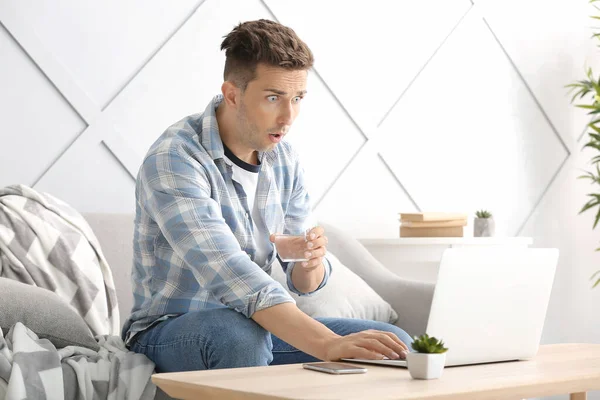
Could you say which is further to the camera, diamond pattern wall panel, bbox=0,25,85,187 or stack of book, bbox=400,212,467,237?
stack of book, bbox=400,212,467,237

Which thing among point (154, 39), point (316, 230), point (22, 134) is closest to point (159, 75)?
point (154, 39)

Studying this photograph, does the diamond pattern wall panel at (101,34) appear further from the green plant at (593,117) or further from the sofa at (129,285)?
the green plant at (593,117)

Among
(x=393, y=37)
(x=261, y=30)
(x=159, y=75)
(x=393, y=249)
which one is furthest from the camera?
(x=393, y=37)

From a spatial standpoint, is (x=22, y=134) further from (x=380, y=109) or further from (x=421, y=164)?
(x=421, y=164)

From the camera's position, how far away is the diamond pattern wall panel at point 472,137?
3672 millimetres

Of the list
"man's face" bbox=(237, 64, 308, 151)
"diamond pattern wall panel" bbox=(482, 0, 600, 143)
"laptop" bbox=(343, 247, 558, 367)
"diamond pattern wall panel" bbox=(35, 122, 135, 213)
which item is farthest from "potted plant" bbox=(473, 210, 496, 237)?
"laptop" bbox=(343, 247, 558, 367)

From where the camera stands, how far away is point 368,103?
353cm

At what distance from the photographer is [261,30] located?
1946mm

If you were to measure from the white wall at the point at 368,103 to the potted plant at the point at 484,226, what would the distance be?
0.24m

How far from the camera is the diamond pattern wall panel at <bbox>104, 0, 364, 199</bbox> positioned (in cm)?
298

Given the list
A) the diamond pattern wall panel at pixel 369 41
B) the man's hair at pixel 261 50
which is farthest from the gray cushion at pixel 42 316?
the diamond pattern wall panel at pixel 369 41

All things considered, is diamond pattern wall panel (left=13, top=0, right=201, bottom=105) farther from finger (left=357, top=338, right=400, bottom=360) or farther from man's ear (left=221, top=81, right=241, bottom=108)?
finger (left=357, top=338, right=400, bottom=360)

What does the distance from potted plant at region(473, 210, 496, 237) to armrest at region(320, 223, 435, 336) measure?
678 millimetres

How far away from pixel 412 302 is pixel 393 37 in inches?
54.1
